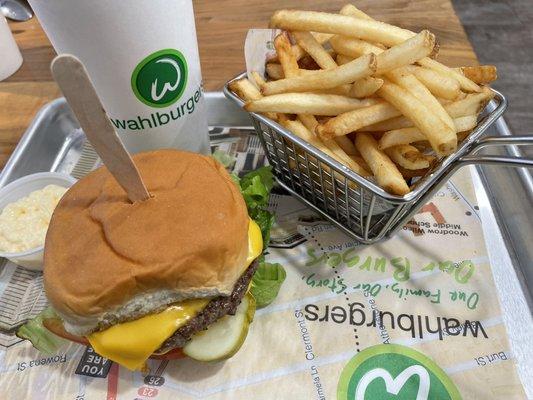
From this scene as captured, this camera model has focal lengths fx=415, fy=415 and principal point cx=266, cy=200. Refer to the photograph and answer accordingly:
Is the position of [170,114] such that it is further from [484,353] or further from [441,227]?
[484,353]

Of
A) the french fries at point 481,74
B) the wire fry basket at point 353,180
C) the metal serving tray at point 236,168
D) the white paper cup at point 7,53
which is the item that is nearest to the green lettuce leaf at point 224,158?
the metal serving tray at point 236,168

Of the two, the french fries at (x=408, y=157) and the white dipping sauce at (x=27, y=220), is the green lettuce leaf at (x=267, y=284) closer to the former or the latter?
the french fries at (x=408, y=157)

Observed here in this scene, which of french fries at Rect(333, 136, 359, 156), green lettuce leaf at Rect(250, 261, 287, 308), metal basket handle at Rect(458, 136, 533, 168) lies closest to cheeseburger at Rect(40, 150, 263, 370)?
green lettuce leaf at Rect(250, 261, 287, 308)

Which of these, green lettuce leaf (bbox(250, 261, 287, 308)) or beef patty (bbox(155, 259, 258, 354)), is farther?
green lettuce leaf (bbox(250, 261, 287, 308))

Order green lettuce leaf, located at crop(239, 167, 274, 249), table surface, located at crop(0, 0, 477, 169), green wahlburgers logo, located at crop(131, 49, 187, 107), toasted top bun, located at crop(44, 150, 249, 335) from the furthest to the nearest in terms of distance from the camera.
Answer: table surface, located at crop(0, 0, 477, 169) → green lettuce leaf, located at crop(239, 167, 274, 249) → green wahlburgers logo, located at crop(131, 49, 187, 107) → toasted top bun, located at crop(44, 150, 249, 335)

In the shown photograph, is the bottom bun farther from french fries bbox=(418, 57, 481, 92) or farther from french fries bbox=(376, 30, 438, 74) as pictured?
french fries bbox=(418, 57, 481, 92)

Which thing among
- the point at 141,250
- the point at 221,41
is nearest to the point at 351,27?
the point at 141,250

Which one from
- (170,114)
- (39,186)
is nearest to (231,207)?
(170,114)
